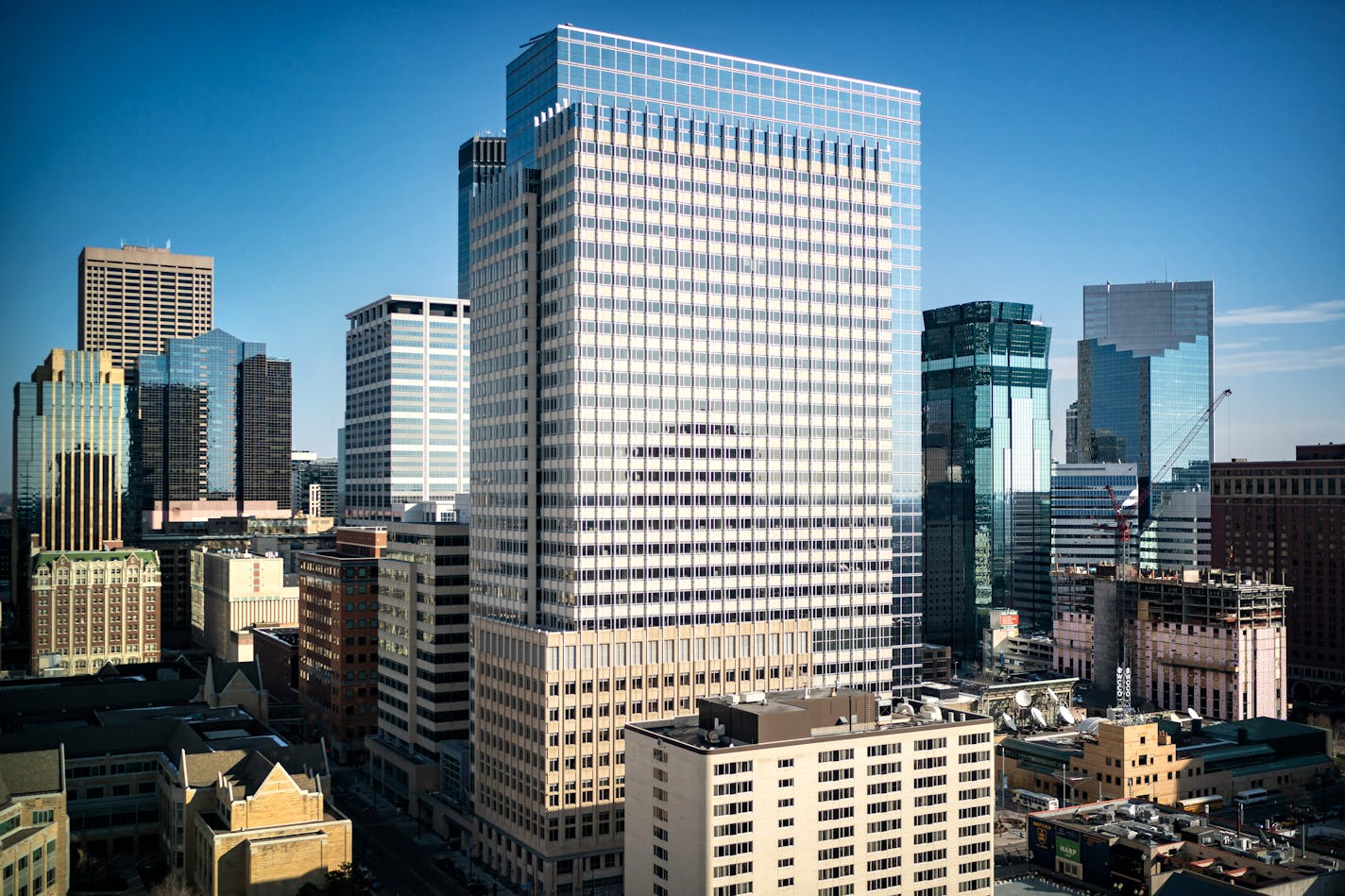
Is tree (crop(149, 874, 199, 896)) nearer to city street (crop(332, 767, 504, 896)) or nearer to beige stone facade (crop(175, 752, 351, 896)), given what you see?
beige stone facade (crop(175, 752, 351, 896))

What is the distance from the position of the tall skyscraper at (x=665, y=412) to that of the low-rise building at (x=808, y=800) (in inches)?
720

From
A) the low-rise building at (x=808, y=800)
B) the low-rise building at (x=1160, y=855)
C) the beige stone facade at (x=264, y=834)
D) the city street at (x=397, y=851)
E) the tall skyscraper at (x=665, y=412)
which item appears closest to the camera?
the low-rise building at (x=808, y=800)

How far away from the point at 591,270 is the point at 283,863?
271 ft

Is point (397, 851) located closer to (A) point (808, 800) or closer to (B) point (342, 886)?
(B) point (342, 886)

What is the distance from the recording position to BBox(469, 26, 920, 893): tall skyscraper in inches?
6176

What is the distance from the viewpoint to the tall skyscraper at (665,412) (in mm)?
156875

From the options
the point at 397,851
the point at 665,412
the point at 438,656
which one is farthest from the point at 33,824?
the point at 665,412

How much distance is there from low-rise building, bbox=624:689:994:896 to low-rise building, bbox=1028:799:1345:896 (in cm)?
2519

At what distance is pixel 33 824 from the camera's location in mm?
133375

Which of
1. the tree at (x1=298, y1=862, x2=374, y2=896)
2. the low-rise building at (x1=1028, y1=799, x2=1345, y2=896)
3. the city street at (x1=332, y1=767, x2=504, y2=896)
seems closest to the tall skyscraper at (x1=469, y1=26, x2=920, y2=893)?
the city street at (x1=332, y1=767, x2=504, y2=896)

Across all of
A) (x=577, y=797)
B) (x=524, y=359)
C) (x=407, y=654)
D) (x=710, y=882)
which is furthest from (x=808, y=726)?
(x=407, y=654)

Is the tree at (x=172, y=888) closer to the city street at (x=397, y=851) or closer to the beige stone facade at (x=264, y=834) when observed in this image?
the beige stone facade at (x=264, y=834)

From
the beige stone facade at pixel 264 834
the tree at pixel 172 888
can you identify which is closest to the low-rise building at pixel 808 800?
the beige stone facade at pixel 264 834

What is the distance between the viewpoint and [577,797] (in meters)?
152
